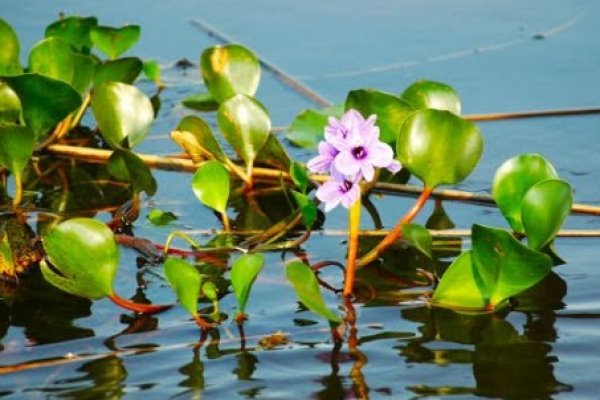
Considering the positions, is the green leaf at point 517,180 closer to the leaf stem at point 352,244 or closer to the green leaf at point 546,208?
the green leaf at point 546,208

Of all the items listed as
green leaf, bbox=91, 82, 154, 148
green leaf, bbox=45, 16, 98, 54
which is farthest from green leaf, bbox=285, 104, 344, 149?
green leaf, bbox=45, 16, 98, 54

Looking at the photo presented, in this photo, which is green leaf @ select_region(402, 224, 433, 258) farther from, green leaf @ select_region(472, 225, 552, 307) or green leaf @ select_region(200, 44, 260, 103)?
green leaf @ select_region(200, 44, 260, 103)

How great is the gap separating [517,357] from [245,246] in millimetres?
539

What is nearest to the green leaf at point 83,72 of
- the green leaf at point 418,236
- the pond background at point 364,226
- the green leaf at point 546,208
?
the pond background at point 364,226

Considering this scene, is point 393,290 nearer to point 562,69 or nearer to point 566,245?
point 566,245

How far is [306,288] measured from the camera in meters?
1.51

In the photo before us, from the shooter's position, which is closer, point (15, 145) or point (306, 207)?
point (306, 207)

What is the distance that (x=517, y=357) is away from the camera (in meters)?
1.52

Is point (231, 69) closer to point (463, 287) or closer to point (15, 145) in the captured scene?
point (15, 145)

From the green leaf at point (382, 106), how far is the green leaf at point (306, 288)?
46 cm

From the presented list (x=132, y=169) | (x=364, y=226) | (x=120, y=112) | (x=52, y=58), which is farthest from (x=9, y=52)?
(x=364, y=226)

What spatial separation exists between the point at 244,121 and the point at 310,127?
0.87ft

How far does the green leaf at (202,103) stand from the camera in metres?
2.67

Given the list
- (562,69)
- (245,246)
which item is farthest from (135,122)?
(562,69)
